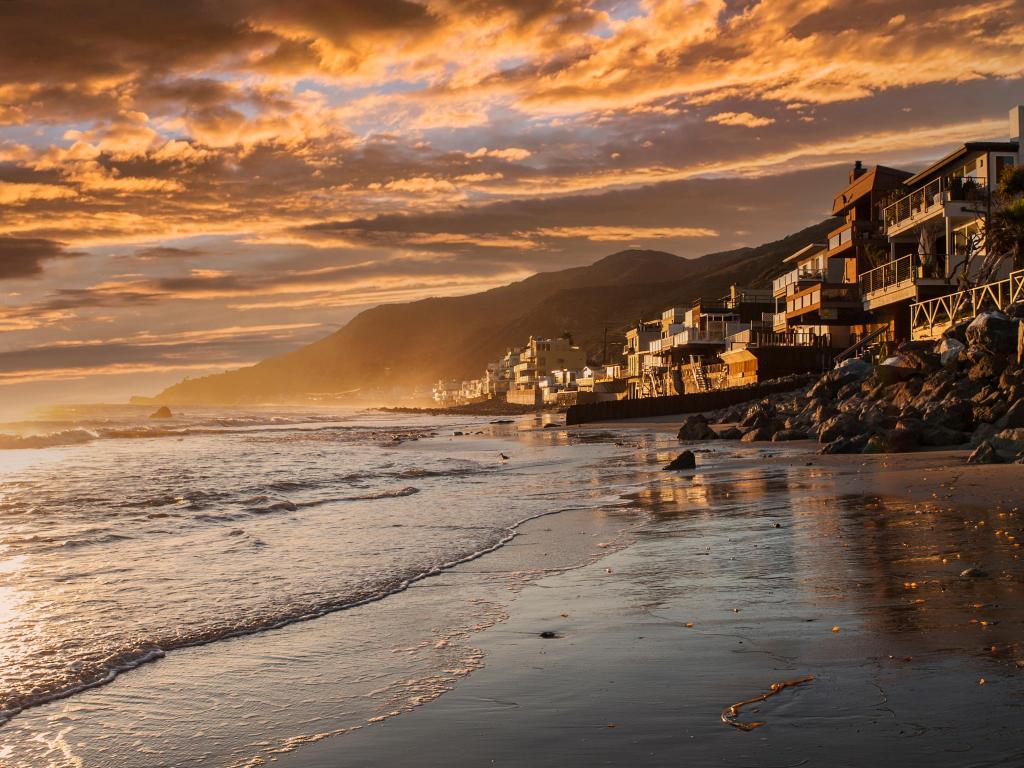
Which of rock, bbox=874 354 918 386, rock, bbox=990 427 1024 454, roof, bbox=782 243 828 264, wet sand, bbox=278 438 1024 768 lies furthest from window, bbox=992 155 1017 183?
wet sand, bbox=278 438 1024 768

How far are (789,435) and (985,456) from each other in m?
15.6

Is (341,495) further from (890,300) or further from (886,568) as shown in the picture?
(890,300)

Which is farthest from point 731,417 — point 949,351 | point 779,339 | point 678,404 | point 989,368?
point 779,339

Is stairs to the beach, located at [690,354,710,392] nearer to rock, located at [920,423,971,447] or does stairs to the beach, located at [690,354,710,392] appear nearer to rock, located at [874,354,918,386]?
rock, located at [874,354,918,386]

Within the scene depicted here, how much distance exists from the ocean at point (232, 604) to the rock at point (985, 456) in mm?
7549

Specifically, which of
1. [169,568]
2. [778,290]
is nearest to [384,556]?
[169,568]

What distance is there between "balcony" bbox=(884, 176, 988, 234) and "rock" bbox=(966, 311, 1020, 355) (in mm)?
27133

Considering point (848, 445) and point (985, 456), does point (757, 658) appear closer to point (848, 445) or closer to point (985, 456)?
point (985, 456)

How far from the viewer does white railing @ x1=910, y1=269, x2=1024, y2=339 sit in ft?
109

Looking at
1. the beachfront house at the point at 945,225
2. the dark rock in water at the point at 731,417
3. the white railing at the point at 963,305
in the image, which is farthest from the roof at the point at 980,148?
the dark rock in water at the point at 731,417

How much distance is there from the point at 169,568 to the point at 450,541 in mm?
4241

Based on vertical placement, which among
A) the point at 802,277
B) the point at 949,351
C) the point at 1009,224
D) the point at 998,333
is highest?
the point at 802,277

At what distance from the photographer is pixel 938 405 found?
84.0 feet

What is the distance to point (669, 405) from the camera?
66438 millimetres
